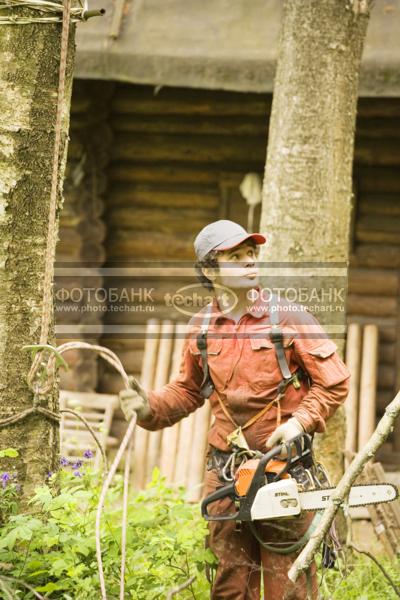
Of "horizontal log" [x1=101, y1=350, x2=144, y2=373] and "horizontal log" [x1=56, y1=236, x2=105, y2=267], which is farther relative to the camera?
"horizontal log" [x1=101, y1=350, x2=144, y2=373]

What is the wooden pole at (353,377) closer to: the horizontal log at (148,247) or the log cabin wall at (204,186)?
the log cabin wall at (204,186)

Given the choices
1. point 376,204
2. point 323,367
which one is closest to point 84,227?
point 376,204

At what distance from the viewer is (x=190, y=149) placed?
834 cm

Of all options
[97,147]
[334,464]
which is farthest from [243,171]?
[334,464]

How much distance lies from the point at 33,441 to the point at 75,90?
5816 mm

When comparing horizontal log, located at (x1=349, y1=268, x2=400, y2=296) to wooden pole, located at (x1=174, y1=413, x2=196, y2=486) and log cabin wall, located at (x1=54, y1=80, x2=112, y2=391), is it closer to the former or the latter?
wooden pole, located at (x1=174, y1=413, x2=196, y2=486)

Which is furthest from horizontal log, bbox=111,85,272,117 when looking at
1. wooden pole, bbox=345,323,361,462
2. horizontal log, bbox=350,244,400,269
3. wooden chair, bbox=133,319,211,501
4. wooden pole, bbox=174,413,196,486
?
wooden pole, bbox=174,413,196,486

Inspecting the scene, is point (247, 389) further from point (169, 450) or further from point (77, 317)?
point (77, 317)

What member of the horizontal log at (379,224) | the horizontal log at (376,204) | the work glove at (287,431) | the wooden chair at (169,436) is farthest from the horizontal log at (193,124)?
the work glove at (287,431)

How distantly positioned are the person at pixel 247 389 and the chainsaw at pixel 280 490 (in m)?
0.10

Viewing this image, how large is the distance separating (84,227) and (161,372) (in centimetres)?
168

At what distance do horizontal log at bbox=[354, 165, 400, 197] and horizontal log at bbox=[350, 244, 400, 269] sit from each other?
575 millimetres

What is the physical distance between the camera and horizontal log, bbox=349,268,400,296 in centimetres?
815

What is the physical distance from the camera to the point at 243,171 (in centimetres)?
824
